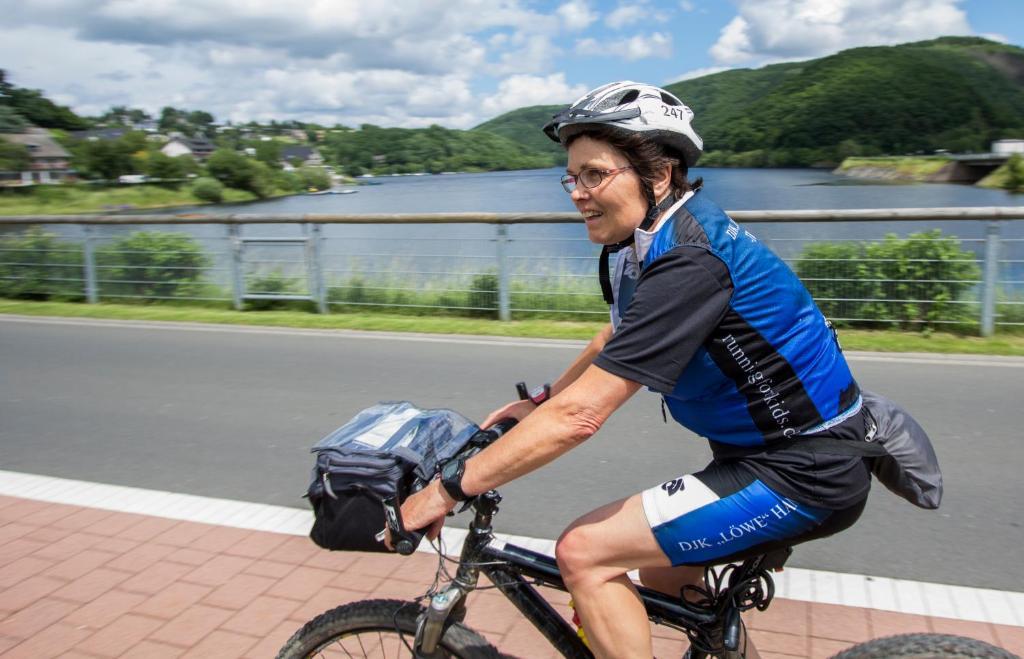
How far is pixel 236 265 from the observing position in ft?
39.4

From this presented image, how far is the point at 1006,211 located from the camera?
8062 mm

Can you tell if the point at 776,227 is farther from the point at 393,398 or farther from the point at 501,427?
the point at 501,427

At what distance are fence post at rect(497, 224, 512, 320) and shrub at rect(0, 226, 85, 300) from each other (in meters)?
7.63

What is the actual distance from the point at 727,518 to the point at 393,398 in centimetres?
524

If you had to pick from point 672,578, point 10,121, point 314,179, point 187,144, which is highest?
point 10,121

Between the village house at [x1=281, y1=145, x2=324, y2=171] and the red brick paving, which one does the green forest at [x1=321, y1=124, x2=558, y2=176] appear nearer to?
the village house at [x1=281, y1=145, x2=324, y2=171]

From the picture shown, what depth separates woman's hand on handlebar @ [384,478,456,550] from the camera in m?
1.94

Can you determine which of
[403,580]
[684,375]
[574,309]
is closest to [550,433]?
[684,375]

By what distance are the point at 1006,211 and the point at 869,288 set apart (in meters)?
1.52

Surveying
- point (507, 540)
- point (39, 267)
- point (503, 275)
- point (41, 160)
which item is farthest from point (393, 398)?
point (41, 160)

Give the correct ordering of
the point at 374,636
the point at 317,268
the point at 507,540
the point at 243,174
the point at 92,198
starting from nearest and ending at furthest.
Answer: the point at 374,636, the point at 507,540, the point at 317,268, the point at 243,174, the point at 92,198

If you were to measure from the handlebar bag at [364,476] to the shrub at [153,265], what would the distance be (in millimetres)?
11376

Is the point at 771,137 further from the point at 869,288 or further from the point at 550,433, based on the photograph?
the point at 550,433

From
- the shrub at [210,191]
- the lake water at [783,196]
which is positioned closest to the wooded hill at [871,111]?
the lake water at [783,196]
